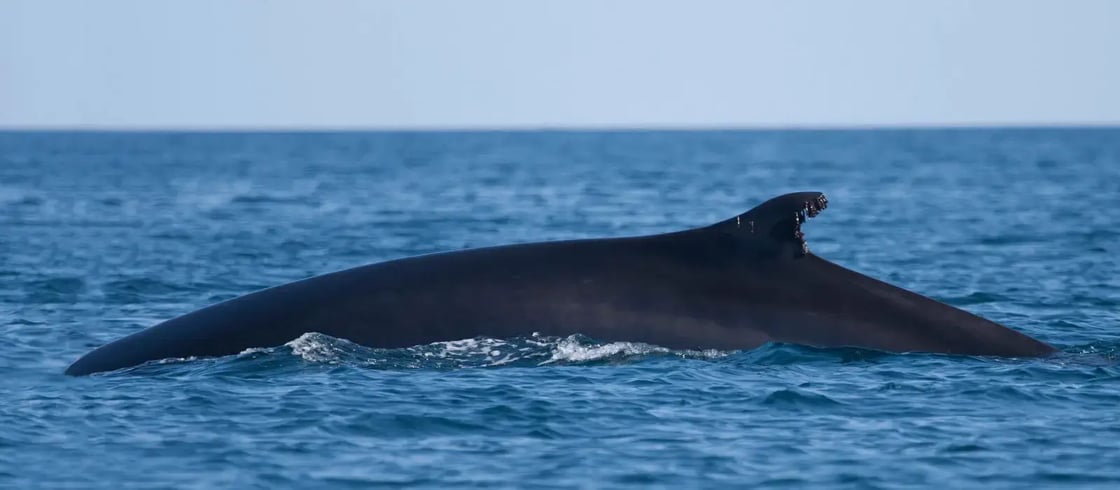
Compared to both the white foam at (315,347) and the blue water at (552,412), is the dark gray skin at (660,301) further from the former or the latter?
the blue water at (552,412)

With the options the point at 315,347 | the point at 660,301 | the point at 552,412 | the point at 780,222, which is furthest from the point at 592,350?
the point at 315,347

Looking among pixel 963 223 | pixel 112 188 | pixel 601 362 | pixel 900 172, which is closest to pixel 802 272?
pixel 601 362

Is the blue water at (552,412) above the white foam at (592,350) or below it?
below

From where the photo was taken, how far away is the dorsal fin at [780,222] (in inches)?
531

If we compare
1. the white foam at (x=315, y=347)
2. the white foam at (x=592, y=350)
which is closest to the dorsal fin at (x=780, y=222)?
the white foam at (x=592, y=350)

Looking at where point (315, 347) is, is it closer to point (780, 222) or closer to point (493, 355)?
point (493, 355)

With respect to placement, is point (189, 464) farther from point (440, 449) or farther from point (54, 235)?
point (54, 235)

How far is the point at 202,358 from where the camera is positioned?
47.2 ft

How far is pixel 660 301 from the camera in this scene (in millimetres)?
13703

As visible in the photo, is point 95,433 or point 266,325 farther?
point 266,325

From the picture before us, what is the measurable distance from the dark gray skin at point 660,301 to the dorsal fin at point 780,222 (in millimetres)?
12

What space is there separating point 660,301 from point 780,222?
119cm

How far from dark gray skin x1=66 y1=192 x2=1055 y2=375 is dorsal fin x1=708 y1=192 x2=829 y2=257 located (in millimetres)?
12

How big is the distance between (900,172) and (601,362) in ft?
234
